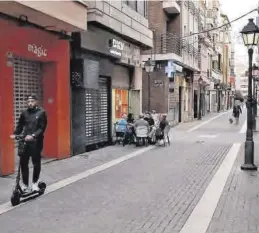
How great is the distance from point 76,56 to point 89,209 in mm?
7822

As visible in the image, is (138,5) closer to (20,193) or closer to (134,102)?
(134,102)

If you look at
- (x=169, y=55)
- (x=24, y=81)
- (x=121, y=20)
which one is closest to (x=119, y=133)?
(x=121, y=20)

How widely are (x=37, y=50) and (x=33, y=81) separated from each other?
1.15 metres

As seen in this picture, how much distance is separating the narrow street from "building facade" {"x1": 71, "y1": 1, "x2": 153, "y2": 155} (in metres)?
1.87

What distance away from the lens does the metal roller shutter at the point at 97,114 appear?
16016 millimetres

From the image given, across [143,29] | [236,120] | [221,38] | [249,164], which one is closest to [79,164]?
[249,164]

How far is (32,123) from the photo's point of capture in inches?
326

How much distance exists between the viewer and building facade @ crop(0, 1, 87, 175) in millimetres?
10680

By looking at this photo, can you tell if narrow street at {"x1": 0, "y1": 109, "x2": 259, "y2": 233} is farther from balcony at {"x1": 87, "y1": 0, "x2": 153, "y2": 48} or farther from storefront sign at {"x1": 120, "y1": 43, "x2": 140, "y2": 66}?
storefront sign at {"x1": 120, "y1": 43, "x2": 140, "y2": 66}

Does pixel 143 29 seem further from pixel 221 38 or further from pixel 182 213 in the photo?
pixel 221 38

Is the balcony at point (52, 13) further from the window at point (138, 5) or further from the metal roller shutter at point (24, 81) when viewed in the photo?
the window at point (138, 5)

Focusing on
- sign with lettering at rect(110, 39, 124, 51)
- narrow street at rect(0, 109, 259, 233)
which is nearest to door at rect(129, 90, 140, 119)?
sign with lettering at rect(110, 39, 124, 51)

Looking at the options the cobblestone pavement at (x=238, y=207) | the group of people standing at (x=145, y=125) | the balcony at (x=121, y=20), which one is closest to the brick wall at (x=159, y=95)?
the balcony at (x=121, y=20)

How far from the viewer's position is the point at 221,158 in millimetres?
14578
